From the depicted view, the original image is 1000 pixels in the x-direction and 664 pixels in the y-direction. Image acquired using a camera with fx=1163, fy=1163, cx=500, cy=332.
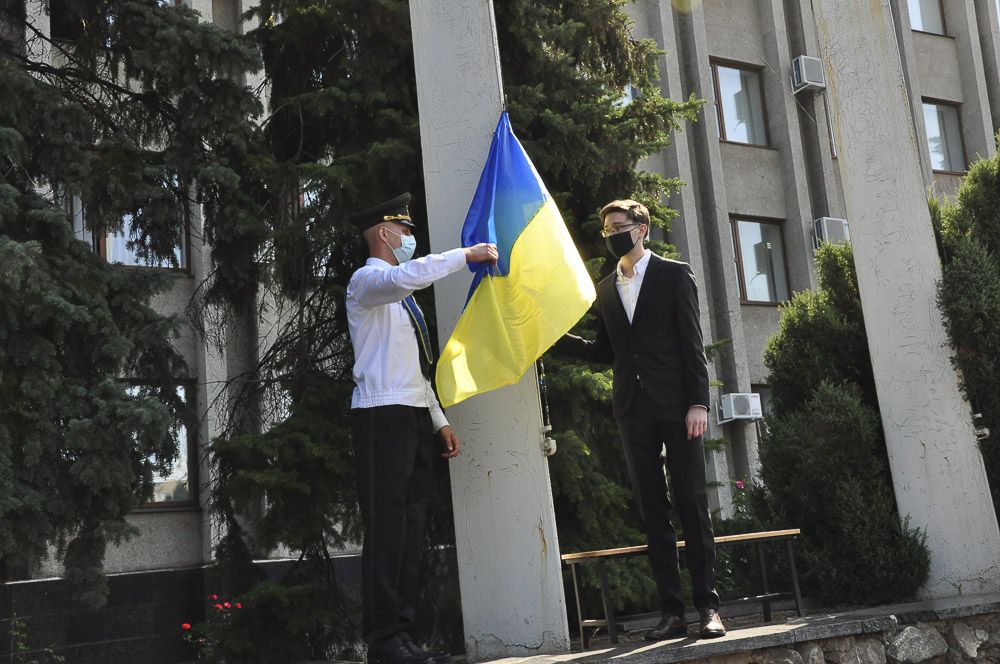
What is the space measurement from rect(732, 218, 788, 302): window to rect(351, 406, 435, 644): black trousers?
15.6m

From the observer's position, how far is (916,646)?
5543 mm

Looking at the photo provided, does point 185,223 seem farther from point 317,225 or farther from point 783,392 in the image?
point 783,392

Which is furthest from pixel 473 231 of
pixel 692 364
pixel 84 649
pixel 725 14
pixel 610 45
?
pixel 725 14

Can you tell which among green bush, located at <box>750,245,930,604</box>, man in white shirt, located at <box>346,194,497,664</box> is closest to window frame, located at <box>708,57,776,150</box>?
green bush, located at <box>750,245,930,604</box>

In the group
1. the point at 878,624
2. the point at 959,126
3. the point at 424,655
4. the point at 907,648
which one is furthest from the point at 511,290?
the point at 959,126

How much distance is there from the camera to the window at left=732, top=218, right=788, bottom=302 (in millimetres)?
20250

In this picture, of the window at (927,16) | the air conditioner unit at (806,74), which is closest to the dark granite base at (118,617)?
the air conditioner unit at (806,74)

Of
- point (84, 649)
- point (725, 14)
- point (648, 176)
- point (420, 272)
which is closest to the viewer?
point (420, 272)

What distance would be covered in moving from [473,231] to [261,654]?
11.1 ft

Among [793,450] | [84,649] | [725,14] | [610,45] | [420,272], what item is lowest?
[84,649]

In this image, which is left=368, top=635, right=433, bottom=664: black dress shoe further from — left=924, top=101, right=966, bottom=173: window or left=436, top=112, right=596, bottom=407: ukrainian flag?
left=924, top=101, right=966, bottom=173: window

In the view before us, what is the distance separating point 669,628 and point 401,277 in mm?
1990

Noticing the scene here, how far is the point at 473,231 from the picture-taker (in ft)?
17.8

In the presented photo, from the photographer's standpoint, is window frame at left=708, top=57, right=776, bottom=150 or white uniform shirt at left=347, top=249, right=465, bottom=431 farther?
window frame at left=708, top=57, right=776, bottom=150
